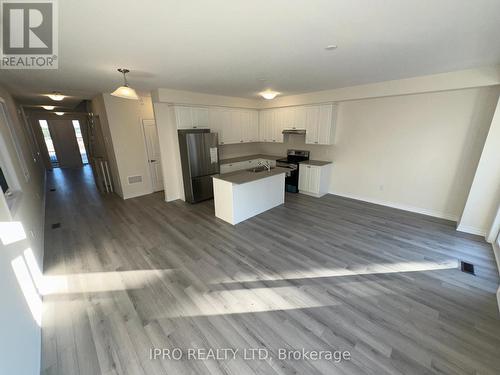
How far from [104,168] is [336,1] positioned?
21.4 ft

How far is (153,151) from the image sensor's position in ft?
18.3

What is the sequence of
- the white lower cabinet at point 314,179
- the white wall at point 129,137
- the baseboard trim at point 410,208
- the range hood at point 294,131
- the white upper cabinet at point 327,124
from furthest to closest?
the range hood at point 294,131, the white lower cabinet at point 314,179, the white upper cabinet at point 327,124, the white wall at point 129,137, the baseboard trim at point 410,208

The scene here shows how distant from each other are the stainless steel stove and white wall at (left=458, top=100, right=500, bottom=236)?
326cm

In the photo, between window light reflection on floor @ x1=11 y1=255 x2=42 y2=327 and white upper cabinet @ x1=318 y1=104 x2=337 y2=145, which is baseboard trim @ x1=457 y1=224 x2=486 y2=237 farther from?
window light reflection on floor @ x1=11 y1=255 x2=42 y2=327

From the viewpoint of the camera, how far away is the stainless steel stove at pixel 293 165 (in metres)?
5.51

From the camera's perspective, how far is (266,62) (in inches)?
107

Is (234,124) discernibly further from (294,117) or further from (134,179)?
(134,179)

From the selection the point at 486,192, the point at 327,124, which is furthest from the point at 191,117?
the point at 486,192

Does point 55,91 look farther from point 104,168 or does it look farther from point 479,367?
point 479,367

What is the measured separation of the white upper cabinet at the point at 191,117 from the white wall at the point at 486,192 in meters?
5.32

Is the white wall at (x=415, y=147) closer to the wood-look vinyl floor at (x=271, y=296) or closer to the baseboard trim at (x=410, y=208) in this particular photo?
the baseboard trim at (x=410, y=208)

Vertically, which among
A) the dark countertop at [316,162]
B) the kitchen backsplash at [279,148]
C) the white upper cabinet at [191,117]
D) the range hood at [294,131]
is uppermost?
the white upper cabinet at [191,117]

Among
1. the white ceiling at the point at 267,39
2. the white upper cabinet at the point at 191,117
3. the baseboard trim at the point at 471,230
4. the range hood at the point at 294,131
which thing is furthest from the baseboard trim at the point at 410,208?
the white upper cabinet at the point at 191,117

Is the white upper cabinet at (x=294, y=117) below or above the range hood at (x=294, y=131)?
above
